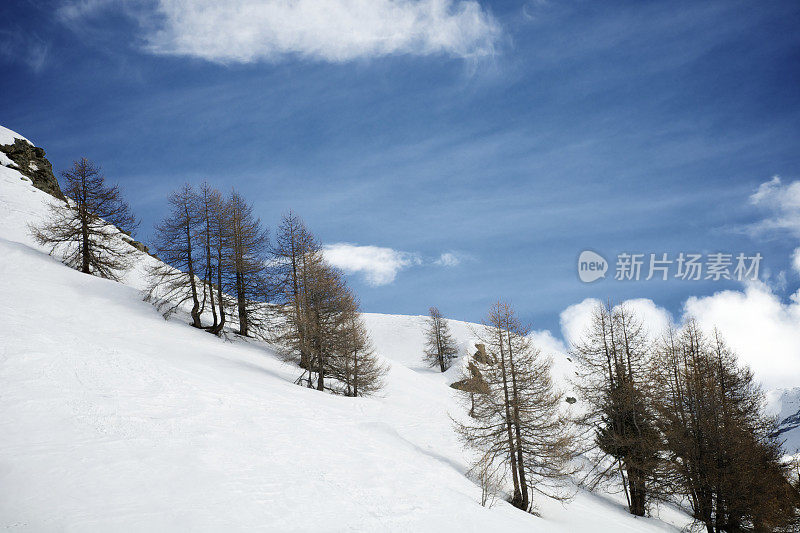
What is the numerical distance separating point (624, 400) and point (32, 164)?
69955 mm

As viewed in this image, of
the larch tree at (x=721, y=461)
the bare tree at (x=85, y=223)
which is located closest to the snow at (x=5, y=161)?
the bare tree at (x=85, y=223)

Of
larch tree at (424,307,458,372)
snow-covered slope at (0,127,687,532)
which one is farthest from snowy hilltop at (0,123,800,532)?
larch tree at (424,307,458,372)

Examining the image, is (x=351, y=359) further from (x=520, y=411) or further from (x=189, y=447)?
(x=189, y=447)

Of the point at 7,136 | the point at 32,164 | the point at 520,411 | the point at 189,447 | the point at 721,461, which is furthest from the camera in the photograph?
the point at 7,136

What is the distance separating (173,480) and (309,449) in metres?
4.31

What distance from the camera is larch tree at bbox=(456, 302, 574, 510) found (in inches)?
666

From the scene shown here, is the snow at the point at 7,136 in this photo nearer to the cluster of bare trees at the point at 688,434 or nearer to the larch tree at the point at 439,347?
the larch tree at the point at 439,347

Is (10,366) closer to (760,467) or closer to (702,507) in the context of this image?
(702,507)

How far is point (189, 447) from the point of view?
1022 centimetres

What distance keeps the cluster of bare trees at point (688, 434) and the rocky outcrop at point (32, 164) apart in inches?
2406

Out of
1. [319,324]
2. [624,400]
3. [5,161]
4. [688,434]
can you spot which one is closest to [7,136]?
[5,161]

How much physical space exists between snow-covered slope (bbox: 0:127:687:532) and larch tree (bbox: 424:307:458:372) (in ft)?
Result: 108

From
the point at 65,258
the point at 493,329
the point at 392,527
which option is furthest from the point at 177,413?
the point at 65,258

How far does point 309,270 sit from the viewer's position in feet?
88.3
